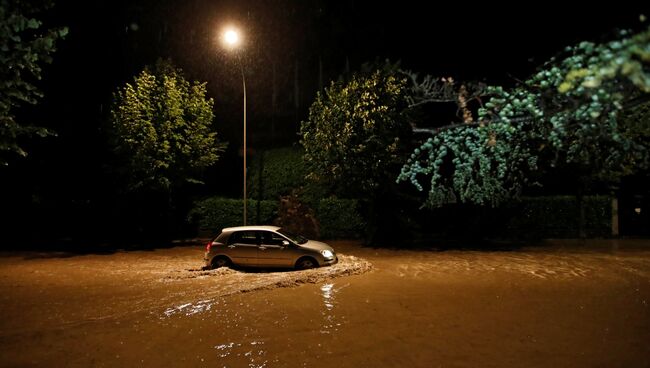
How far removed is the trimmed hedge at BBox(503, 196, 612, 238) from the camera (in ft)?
84.0

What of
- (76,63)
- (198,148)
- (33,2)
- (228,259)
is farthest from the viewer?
(76,63)

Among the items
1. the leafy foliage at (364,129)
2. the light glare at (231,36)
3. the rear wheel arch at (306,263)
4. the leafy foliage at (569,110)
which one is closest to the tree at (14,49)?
the leafy foliage at (569,110)

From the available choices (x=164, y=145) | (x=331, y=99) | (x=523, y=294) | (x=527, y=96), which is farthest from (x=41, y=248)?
(x=527, y=96)

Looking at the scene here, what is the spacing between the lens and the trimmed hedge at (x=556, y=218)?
2561 cm

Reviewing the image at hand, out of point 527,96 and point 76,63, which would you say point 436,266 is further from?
point 76,63

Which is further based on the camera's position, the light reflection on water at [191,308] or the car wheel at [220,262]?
the car wheel at [220,262]

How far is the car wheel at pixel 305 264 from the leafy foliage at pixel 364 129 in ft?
22.0

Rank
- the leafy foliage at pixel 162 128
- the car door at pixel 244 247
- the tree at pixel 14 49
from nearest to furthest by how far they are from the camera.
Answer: the tree at pixel 14 49 < the car door at pixel 244 247 < the leafy foliage at pixel 162 128

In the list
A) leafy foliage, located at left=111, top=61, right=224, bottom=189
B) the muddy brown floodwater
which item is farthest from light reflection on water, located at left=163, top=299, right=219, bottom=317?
leafy foliage, located at left=111, top=61, right=224, bottom=189

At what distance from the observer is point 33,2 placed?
7.80 meters

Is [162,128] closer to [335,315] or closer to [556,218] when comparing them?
[335,315]

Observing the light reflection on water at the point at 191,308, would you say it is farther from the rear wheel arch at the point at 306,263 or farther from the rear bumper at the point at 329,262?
the rear bumper at the point at 329,262

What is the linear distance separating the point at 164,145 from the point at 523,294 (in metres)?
17.1

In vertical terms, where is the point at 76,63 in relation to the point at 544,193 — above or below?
above
